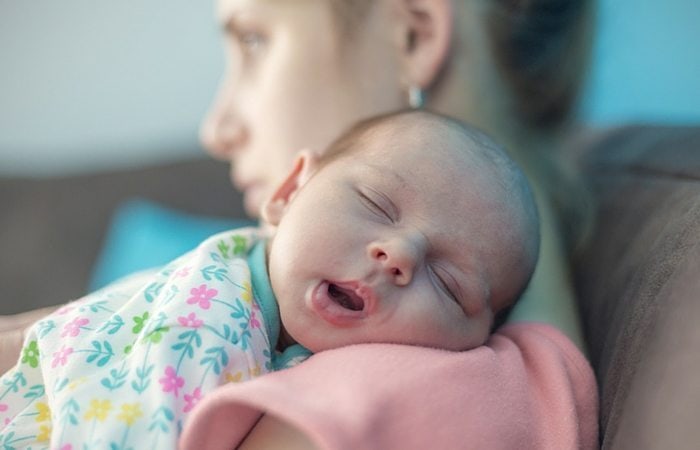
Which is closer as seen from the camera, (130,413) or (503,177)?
(130,413)

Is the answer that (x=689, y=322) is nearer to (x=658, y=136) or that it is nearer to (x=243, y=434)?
(x=243, y=434)

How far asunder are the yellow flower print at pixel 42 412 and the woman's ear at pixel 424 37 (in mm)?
721

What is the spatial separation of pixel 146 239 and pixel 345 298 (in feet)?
4.08

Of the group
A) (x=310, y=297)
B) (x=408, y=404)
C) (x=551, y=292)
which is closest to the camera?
(x=408, y=404)

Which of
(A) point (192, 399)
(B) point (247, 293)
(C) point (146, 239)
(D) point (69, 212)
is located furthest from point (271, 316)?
(D) point (69, 212)

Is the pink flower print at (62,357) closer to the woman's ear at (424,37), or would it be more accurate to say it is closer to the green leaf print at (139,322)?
the green leaf print at (139,322)

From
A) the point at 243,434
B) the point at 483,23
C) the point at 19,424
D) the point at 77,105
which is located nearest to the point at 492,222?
the point at 243,434

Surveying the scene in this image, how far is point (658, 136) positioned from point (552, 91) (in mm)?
212

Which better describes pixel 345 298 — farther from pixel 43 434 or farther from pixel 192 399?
pixel 43 434

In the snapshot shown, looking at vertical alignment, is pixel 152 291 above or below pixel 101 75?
above

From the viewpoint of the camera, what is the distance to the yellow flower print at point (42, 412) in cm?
81

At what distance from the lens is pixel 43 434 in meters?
0.79

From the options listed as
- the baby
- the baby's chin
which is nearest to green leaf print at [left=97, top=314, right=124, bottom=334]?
the baby

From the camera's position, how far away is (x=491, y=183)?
2.84 ft
